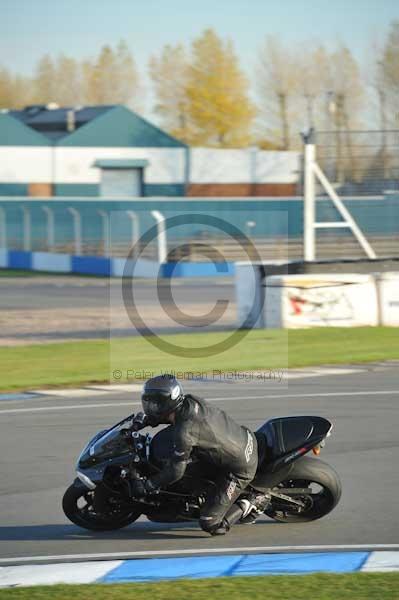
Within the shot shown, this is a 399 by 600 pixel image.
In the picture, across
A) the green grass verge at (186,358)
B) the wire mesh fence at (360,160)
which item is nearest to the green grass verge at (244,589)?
the green grass verge at (186,358)

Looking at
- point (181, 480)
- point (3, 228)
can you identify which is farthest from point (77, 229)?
point (181, 480)

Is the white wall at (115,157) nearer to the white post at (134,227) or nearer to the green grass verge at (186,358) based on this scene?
the white post at (134,227)

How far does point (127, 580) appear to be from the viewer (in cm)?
641

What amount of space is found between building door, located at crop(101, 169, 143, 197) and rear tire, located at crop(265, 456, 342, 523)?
51984mm

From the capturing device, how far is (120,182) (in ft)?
196

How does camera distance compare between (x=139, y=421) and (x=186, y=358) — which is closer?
(x=139, y=421)

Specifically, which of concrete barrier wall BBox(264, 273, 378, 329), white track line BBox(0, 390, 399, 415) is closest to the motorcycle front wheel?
white track line BBox(0, 390, 399, 415)

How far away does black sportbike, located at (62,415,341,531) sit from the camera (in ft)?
24.3

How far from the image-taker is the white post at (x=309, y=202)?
71.3ft

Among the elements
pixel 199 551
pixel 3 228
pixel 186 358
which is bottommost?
pixel 199 551

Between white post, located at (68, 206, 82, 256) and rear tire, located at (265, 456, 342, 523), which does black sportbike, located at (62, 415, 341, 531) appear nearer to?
rear tire, located at (265, 456, 342, 523)

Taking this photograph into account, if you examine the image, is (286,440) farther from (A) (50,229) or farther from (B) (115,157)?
(B) (115,157)

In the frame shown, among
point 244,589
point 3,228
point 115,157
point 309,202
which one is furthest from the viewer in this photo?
point 115,157

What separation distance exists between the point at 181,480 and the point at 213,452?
36 centimetres
